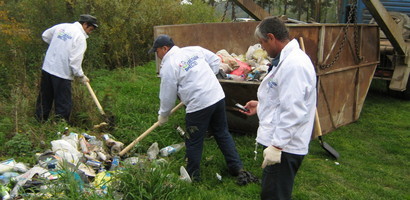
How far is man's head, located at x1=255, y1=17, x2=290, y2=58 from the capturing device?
2508mm

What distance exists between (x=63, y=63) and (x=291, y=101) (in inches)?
151

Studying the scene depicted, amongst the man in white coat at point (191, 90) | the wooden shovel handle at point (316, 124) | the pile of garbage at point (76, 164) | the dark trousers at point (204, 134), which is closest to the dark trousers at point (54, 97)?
the pile of garbage at point (76, 164)

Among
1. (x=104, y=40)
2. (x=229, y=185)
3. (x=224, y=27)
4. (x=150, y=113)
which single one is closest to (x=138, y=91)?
(x=150, y=113)

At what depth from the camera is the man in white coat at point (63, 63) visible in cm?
529

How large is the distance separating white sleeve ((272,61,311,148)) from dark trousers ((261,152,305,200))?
200 mm

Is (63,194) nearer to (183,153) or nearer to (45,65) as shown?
(183,153)

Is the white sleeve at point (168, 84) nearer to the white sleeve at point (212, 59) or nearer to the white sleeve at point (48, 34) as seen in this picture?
the white sleeve at point (212, 59)

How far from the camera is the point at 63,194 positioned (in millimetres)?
→ 3109

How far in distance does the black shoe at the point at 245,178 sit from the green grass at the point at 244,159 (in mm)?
79

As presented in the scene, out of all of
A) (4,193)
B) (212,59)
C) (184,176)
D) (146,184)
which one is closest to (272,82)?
(146,184)

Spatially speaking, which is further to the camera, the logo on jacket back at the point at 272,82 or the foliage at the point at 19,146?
the foliage at the point at 19,146

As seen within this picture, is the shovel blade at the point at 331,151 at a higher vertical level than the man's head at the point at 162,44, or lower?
lower

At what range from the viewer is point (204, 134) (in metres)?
4.13

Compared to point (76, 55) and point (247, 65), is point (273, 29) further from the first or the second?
point (76, 55)
